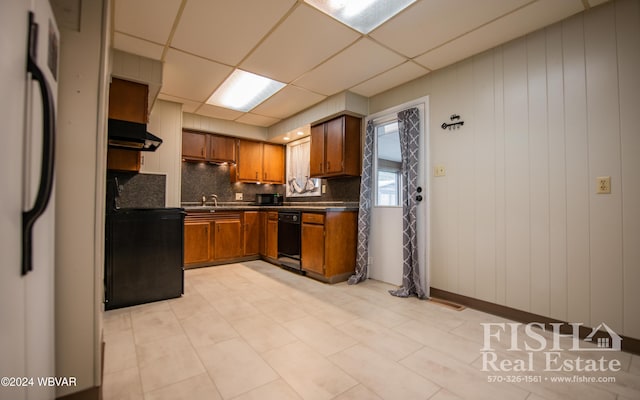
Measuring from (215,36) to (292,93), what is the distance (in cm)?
137

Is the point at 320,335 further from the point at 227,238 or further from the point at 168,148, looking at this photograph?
the point at 168,148

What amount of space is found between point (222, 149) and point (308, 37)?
2.94 m

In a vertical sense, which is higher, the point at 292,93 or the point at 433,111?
the point at 292,93

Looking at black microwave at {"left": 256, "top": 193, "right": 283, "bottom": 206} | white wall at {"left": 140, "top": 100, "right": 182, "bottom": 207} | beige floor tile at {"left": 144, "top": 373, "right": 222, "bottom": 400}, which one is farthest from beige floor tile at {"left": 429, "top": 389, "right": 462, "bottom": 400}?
black microwave at {"left": 256, "top": 193, "right": 283, "bottom": 206}

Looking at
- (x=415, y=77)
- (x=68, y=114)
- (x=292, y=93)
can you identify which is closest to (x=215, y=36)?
(x=292, y=93)

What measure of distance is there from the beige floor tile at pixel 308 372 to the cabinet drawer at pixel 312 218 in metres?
1.79

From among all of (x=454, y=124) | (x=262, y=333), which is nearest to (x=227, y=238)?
(x=262, y=333)

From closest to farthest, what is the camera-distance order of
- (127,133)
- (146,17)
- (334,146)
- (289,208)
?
(146,17)
(127,133)
(334,146)
(289,208)

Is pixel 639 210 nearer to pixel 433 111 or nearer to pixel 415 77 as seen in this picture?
pixel 433 111

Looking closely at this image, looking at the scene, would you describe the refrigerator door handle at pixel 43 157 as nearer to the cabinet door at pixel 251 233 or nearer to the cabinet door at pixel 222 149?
the cabinet door at pixel 251 233

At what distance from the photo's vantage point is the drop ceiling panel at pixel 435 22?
6.79 feet

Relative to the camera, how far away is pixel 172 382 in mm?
1558

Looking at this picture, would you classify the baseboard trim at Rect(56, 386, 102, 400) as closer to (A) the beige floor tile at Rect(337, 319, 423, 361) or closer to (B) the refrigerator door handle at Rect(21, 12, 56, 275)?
(B) the refrigerator door handle at Rect(21, 12, 56, 275)

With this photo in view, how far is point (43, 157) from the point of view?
940 mm
